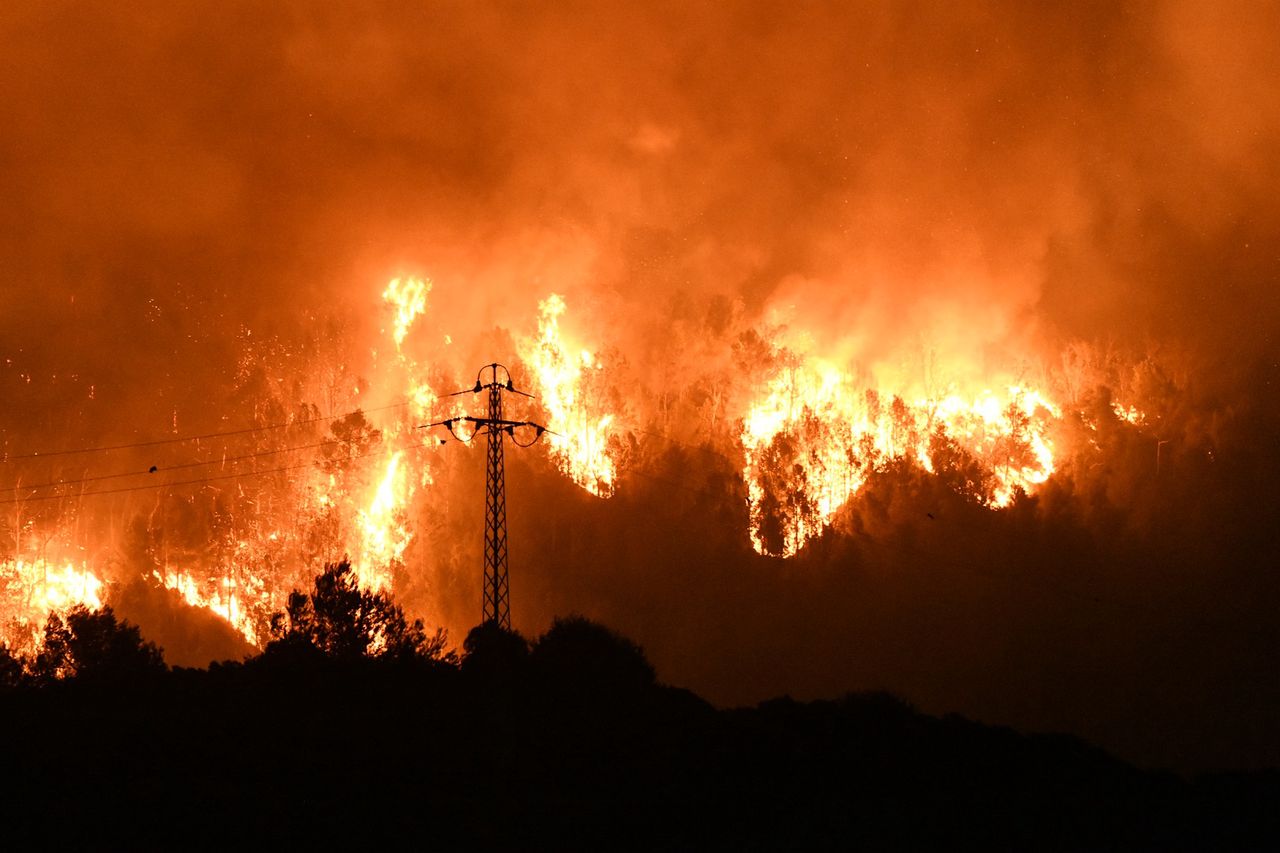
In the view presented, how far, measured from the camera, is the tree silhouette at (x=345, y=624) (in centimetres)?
5166

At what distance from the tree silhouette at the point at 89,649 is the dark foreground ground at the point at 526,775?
654cm

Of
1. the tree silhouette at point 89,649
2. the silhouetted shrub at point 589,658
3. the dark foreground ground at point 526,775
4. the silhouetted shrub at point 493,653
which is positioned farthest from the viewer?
the tree silhouette at point 89,649

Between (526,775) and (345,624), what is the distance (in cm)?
1915

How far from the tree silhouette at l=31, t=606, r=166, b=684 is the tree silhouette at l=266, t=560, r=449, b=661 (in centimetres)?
738

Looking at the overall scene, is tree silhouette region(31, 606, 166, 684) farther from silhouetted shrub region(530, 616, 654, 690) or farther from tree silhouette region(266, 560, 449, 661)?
silhouetted shrub region(530, 616, 654, 690)

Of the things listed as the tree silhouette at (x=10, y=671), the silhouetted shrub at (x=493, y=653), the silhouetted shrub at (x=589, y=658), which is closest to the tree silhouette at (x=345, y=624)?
the silhouetted shrub at (x=493, y=653)

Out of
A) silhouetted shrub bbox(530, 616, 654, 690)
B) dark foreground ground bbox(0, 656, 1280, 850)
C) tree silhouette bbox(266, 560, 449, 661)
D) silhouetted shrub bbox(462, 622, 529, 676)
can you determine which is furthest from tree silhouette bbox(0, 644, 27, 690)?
silhouetted shrub bbox(530, 616, 654, 690)

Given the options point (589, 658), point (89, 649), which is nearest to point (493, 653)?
point (589, 658)

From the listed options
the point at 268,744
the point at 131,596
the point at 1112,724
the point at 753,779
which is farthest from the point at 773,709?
the point at 131,596

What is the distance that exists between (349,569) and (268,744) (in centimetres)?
1896

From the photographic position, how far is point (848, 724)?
4962 centimetres

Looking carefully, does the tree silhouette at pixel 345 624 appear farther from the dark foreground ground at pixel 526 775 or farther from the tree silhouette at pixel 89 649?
the tree silhouette at pixel 89 649

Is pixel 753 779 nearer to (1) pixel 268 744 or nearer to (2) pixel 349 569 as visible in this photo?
(1) pixel 268 744

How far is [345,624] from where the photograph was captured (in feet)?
172
